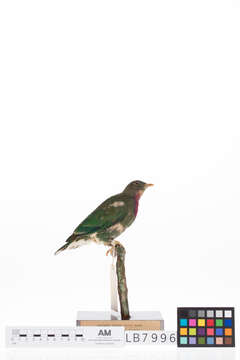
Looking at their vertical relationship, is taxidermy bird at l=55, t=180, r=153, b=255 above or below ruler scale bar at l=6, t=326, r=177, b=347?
above

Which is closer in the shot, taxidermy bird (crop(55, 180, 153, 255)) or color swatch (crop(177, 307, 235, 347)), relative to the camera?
color swatch (crop(177, 307, 235, 347))

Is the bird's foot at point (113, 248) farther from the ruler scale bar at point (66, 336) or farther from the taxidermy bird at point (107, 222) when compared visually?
the ruler scale bar at point (66, 336)

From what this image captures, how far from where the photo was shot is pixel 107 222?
13.2ft

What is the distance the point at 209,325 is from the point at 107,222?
74 cm

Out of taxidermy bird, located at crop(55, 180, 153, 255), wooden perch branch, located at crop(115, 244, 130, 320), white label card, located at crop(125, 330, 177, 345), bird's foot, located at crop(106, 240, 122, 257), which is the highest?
taxidermy bird, located at crop(55, 180, 153, 255)

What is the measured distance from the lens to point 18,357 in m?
3.66

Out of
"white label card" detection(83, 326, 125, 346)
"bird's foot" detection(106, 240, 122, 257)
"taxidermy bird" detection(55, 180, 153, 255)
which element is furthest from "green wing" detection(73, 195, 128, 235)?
"white label card" detection(83, 326, 125, 346)

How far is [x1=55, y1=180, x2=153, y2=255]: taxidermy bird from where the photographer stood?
4.03 meters

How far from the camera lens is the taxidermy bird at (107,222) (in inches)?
159

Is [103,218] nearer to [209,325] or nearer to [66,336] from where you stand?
[66,336]

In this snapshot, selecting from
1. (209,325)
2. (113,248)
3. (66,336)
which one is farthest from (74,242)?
(209,325)

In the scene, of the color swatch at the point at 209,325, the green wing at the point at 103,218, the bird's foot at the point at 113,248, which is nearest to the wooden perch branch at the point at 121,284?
the bird's foot at the point at 113,248

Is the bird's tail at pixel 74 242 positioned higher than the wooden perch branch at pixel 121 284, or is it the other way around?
the bird's tail at pixel 74 242

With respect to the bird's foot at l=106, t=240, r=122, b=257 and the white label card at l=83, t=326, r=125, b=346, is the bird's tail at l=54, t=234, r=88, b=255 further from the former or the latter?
the white label card at l=83, t=326, r=125, b=346
